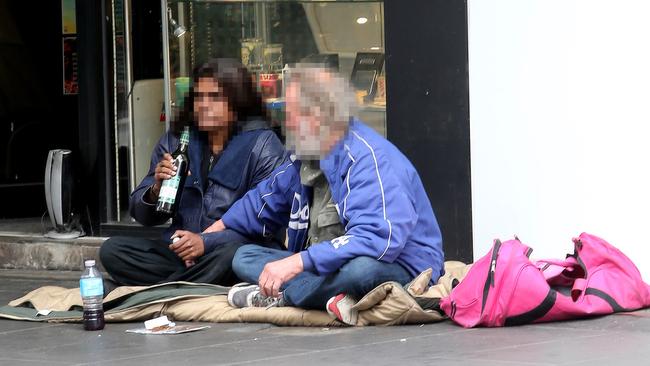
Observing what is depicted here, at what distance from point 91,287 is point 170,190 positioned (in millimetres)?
716

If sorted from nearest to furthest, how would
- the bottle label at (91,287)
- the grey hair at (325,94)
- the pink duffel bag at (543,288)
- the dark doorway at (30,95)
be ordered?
the pink duffel bag at (543,288) → the grey hair at (325,94) → the bottle label at (91,287) → the dark doorway at (30,95)

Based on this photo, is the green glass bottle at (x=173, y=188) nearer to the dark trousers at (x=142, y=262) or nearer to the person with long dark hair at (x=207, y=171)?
the person with long dark hair at (x=207, y=171)

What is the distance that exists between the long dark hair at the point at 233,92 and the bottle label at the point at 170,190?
333 millimetres

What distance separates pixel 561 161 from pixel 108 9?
10.9 feet

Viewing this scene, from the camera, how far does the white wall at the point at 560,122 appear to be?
20.1 ft

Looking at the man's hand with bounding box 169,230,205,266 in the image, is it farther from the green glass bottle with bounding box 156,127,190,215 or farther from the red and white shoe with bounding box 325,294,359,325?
the red and white shoe with bounding box 325,294,359,325

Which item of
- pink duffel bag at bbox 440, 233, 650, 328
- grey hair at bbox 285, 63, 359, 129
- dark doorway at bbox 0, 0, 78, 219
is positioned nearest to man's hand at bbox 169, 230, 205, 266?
grey hair at bbox 285, 63, 359, 129

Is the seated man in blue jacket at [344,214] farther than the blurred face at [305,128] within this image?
No

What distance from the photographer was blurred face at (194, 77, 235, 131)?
19.8 ft

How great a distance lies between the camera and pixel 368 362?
463cm

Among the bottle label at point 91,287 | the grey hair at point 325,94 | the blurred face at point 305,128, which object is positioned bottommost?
the bottle label at point 91,287

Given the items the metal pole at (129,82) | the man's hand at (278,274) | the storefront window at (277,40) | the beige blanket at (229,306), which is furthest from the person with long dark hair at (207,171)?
the metal pole at (129,82)

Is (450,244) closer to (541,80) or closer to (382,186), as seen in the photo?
(541,80)

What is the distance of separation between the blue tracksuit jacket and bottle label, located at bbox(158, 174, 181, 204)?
655 mm
